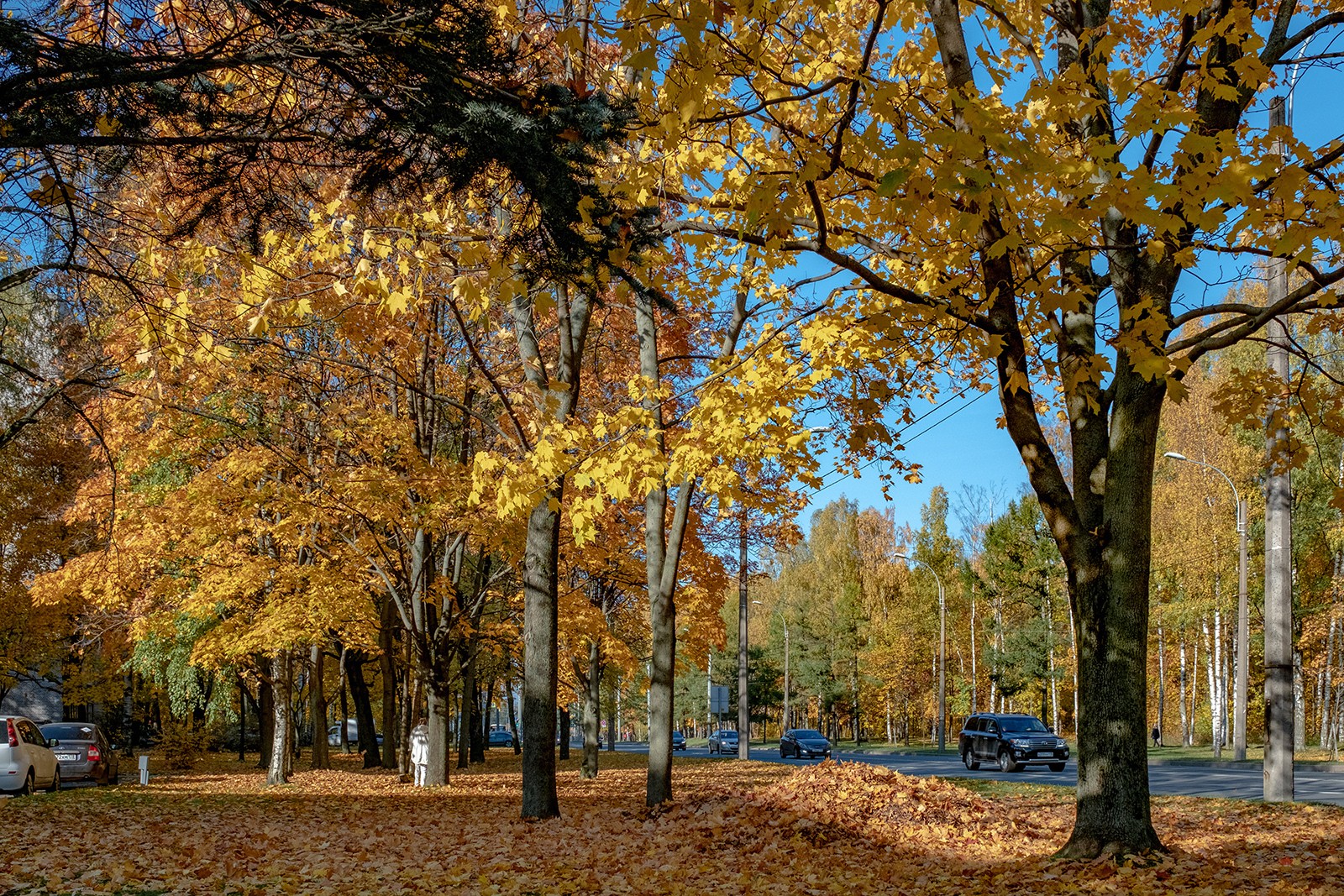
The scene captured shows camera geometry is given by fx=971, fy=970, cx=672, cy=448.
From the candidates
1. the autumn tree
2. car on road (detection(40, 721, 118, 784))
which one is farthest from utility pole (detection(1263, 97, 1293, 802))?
car on road (detection(40, 721, 118, 784))

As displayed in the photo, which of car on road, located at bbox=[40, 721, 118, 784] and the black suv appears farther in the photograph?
the black suv

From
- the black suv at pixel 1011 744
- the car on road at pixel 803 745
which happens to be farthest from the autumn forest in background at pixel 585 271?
the car on road at pixel 803 745

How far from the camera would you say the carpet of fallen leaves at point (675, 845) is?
6910 millimetres

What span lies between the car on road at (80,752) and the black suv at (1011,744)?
22.7 meters

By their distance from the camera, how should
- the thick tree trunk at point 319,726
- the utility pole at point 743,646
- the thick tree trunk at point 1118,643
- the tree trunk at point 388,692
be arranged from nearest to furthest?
the thick tree trunk at point 1118,643 → the thick tree trunk at point 319,726 → the tree trunk at point 388,692 → the utility pole at point 743,646

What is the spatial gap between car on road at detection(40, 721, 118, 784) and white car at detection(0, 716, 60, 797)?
2091 mm

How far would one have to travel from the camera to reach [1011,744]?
1069 inches

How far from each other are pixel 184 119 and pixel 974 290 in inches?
244

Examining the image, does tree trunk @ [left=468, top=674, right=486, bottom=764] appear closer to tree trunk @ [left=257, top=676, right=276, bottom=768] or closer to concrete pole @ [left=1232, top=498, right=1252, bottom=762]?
tree trunk @ [left=257, top=676, right=276, bottom=768]

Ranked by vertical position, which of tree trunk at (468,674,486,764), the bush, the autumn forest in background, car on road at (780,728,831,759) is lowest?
car on road at (780,728,831,759)

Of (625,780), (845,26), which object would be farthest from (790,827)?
(625,780)

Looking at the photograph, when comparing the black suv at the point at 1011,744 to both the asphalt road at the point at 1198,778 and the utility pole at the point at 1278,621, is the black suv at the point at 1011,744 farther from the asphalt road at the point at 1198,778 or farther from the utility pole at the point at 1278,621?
the utility pole at the point at 1278,621

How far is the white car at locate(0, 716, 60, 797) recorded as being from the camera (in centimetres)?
1675

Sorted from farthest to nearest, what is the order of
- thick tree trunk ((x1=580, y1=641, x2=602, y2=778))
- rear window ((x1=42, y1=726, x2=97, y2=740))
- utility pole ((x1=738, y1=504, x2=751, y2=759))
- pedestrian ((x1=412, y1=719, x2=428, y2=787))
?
utility pole ((x1=738, y1=504, x2=751, y2=759)), thick tree trunk ((x1=580, y1=641, x2=602, y2=778)), rear window ((x1=42, y1=726, x2=97, y2=740)), pedestrian ((x1=412, y1=719, x2=428, y2=787))
